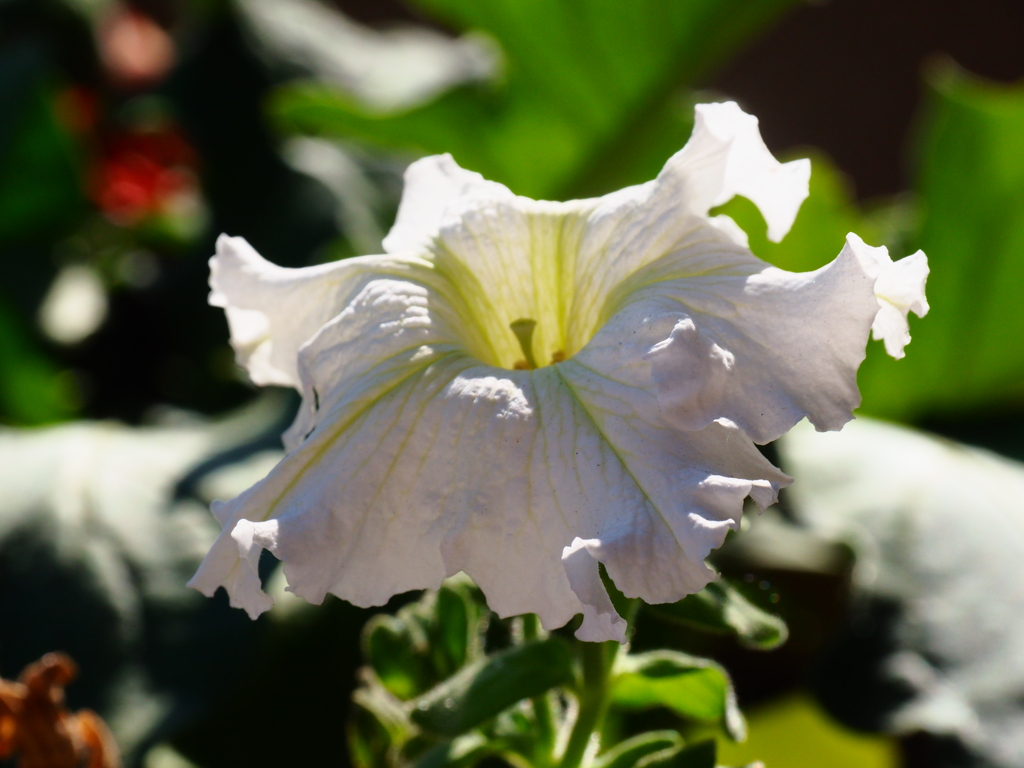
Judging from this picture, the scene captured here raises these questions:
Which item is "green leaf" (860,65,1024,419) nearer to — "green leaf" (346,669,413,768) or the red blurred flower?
"green leaf" (346,669,413,768)

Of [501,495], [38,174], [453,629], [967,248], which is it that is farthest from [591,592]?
[38,174]

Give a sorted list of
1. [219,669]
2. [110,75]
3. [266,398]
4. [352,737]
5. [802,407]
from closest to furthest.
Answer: [802,407] < [352,737] < [219,669] < [266,398] < [110,75]

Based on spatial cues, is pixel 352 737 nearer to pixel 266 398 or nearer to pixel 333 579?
pixel 333 579

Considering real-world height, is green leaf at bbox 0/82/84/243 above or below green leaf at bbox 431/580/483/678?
below

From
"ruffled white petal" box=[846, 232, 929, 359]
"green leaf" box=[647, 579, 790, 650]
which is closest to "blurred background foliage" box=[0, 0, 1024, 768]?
"green leaf" box=[647, 579, 790, 650]

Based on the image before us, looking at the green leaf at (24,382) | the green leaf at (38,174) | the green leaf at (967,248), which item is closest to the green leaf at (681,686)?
the green leaf at (967,248)

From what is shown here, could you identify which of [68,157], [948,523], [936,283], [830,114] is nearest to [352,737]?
[948,523]
